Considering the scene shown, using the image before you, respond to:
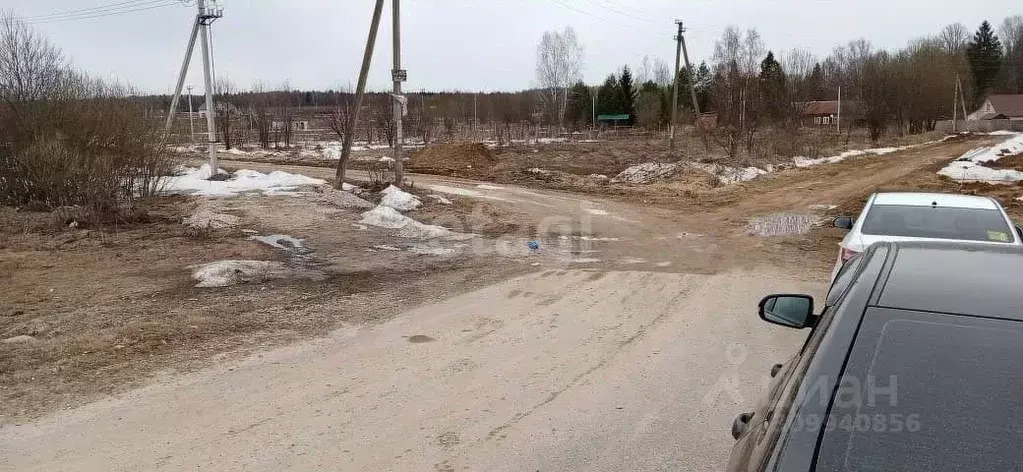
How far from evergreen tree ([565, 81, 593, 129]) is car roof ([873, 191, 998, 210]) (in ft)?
197

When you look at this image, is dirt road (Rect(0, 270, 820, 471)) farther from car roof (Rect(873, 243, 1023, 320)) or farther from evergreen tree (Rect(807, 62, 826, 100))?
evergreen tree (Rect(807, 62, 826, 100))

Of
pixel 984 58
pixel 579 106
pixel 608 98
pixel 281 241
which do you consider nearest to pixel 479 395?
pixel 281 241

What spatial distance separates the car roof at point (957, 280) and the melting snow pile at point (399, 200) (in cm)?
1384

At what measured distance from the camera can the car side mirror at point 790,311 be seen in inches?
135

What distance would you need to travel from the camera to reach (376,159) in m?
34.3

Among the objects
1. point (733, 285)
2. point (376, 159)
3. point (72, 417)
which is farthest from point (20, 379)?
point (376, 159)

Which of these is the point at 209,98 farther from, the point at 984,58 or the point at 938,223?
the point at 984,58

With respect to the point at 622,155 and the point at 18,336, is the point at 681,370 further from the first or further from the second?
the point at 622,155

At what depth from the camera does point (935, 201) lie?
7430 millimetres

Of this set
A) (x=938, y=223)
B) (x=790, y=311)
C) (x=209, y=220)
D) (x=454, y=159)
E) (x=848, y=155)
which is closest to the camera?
(x=790, y=311)

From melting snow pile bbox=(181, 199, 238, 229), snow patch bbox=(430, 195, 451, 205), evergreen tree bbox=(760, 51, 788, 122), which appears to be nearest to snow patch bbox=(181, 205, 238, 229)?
melting snow pile bbox=(181, 199, 238, 229)

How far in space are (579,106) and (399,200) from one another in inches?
2236

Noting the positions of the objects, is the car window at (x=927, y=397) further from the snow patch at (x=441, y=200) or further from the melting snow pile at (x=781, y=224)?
the snow patch at (x=441, y=200)

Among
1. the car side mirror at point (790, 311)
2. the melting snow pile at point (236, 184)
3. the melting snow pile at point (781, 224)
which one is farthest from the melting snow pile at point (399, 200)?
the car side mirror at point (790, 311)
